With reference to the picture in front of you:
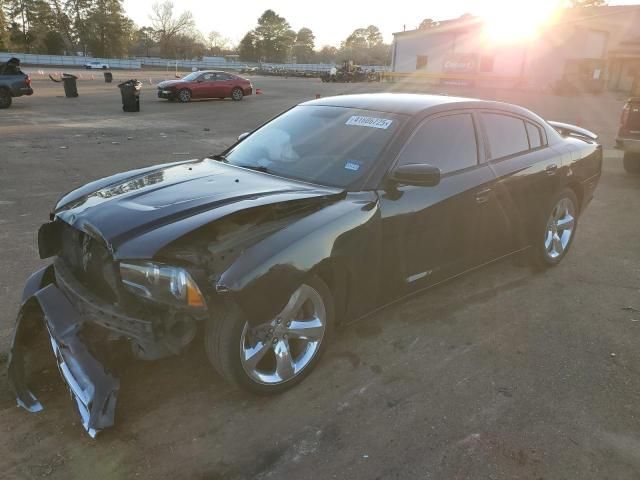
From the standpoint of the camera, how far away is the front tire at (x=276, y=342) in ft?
8.71

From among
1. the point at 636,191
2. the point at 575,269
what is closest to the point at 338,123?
the point at 575,269

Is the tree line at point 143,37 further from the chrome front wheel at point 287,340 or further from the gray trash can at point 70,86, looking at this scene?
the chrome front wheel at point 287,340

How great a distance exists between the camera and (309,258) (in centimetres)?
281

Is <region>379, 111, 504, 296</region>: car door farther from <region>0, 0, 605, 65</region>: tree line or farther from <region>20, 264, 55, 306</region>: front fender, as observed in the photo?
<region>0, 0, 605, 65</region>: tree line

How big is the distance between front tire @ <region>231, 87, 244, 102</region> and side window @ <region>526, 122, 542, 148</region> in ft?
72.1

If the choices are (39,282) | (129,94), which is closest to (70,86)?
(129,94)

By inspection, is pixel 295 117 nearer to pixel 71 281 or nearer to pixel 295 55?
pixel 71 281

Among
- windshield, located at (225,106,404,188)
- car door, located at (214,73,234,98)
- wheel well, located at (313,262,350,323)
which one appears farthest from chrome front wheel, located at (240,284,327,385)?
car door, located at (214,73,234,98)

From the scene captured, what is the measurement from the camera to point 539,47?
3844cm

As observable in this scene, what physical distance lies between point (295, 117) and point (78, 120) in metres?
14.0

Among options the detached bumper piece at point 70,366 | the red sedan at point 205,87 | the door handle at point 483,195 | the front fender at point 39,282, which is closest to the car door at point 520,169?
the door handle at point 483,195

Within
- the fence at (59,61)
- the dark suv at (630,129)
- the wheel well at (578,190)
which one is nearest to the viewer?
the wheel well at (578,190)

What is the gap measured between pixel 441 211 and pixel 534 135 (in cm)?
174

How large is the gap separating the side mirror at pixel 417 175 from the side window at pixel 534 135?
1.85 meters
